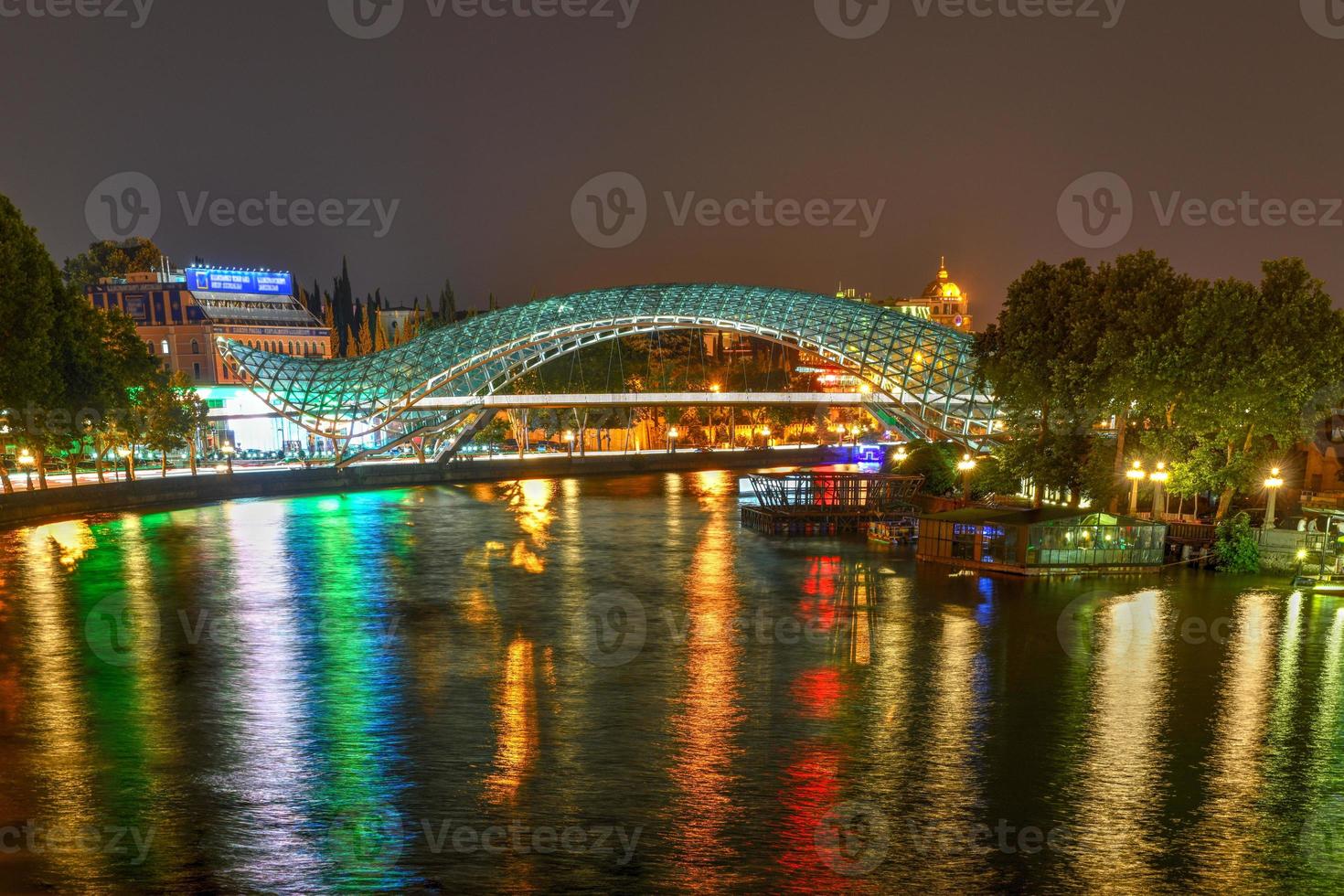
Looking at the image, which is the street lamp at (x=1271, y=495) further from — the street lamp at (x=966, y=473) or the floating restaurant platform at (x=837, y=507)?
the floating restaurant platform at (x=837, y=507)

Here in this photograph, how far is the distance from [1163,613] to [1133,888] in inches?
674

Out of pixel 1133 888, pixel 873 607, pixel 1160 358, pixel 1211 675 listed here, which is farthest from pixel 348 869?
pixel 1160 358

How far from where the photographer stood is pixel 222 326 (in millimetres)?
120438

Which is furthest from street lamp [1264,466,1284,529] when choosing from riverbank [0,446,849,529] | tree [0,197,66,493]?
riverbank [0,446,849,529]

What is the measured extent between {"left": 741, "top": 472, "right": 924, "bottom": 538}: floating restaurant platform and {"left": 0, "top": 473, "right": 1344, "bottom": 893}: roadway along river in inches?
470

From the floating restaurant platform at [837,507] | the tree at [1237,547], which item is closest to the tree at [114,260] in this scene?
the floating restaurant platform at [837,507]

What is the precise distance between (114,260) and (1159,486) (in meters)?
133

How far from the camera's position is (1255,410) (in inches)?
1490

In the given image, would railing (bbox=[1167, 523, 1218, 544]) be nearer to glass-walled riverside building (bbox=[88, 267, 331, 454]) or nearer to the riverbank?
the riverbank

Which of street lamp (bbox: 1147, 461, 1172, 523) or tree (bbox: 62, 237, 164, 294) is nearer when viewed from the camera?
street lamp (bbox: 1147, 461, 1172, 523)

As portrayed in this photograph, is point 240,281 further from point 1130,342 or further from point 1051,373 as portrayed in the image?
point 1130,342

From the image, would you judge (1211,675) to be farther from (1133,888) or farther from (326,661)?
(326,661)

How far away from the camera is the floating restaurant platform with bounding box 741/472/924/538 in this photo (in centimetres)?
4831

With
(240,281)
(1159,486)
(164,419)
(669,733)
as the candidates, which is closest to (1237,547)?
(1159,486)
